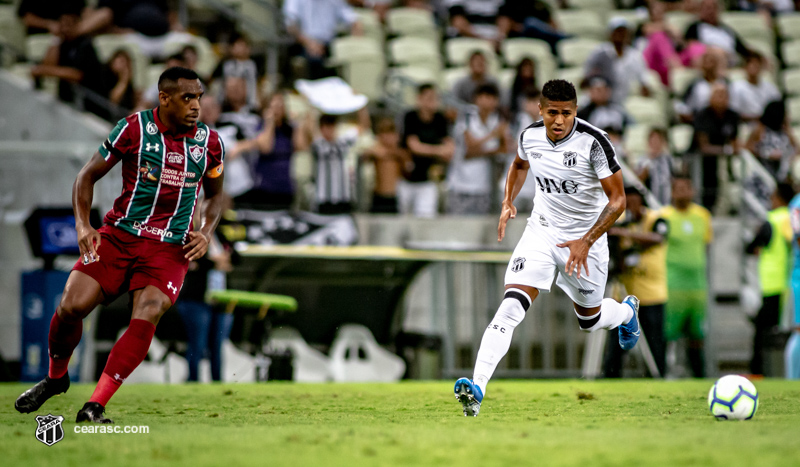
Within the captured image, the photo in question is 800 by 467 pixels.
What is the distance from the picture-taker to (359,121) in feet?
51.2

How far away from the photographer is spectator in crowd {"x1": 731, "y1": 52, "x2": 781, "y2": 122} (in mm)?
16969

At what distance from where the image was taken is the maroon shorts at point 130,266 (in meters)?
6.82

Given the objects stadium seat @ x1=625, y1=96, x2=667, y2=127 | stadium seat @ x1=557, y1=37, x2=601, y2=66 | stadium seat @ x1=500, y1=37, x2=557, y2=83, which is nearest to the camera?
stadium seat @ x1=625, y1=96, x2=667, y2=127

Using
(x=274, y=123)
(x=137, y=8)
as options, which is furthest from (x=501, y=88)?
(x=137, y=8)

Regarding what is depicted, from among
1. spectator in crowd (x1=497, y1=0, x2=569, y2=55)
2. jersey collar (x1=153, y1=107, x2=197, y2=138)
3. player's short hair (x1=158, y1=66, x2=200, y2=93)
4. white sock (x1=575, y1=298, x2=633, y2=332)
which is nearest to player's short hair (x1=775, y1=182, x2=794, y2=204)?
white sock (x1=575, y1=298, x2=633, y2=332)

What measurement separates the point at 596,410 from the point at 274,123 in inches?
290

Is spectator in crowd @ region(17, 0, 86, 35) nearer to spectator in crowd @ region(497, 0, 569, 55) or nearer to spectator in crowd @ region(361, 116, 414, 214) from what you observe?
spectator in crowd @ region(361, 116, 414, 214)

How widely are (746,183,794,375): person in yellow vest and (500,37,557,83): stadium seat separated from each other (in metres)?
6.02

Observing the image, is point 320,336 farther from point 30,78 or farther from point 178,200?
point 178,200

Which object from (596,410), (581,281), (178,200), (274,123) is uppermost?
(274,123)

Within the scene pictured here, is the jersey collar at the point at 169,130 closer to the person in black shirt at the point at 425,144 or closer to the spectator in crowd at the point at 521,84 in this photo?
the person in black shirt at the point at 425,144

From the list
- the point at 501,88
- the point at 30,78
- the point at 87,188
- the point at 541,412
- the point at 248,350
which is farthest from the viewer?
the point at 501,88

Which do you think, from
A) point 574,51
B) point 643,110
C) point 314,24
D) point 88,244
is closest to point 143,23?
point 314,24

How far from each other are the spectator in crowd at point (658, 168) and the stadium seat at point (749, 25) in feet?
24.8
